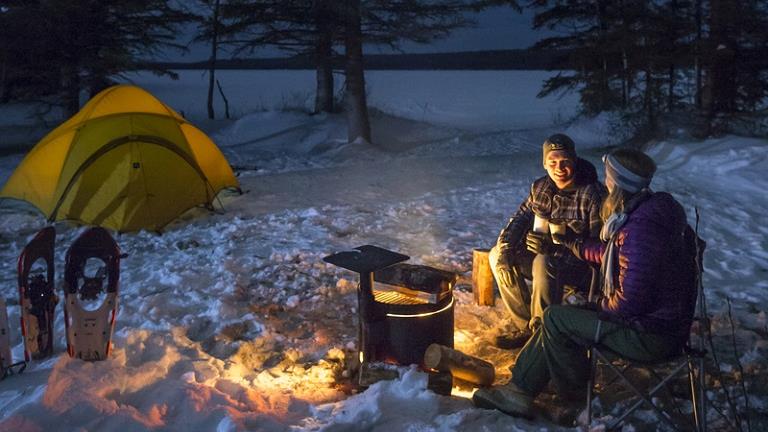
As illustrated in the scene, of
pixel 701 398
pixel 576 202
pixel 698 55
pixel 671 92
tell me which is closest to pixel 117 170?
pixel 576 202

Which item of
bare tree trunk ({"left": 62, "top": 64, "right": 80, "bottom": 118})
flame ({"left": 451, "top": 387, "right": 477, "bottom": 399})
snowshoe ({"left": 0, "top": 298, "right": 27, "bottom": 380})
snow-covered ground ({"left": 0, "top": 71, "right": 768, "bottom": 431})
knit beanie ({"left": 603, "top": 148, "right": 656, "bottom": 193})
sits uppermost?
bare tree trunk ({"left": 62, "top": 64, "right": 80, "bottom": 118})

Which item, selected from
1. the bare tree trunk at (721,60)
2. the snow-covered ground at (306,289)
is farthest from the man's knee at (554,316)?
the bare tree trunk at (721,60)

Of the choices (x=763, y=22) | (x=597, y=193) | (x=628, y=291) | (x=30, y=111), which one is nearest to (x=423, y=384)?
(x=628, y=291)

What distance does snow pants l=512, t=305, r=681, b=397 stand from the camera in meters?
3.40

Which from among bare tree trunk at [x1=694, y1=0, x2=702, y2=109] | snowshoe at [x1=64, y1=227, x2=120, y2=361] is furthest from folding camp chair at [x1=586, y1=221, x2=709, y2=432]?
bare tree trunk at [x1=694, y1=0, x2=702, y2=109]

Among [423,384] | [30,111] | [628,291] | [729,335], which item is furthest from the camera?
[30,111]

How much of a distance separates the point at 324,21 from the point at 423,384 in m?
11.2

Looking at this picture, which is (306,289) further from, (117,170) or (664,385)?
(117,170)

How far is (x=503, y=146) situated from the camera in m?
15.2

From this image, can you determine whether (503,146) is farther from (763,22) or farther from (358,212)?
(358,212)

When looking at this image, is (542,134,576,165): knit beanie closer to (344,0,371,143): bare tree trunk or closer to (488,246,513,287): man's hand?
(488,246,513,287): man's hand

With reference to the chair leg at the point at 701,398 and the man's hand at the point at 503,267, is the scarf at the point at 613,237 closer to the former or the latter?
the chair leg at the point at 701,398

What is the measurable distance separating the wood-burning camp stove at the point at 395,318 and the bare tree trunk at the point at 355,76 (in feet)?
34.5

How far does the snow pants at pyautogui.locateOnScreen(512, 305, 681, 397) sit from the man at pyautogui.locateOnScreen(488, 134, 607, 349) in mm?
824
